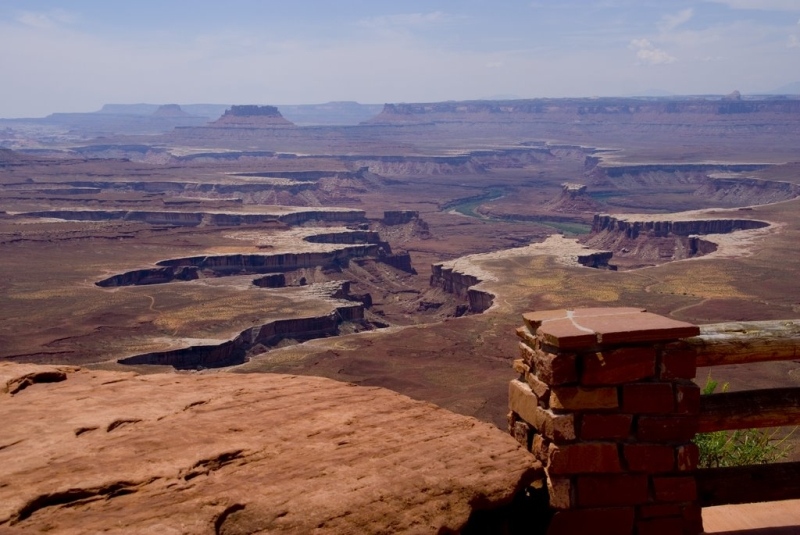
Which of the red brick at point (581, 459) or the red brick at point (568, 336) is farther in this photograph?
the red brick at point (581, 459)

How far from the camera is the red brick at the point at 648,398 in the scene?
766 centimetres

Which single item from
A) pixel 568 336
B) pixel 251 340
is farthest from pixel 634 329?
pixel 251 340

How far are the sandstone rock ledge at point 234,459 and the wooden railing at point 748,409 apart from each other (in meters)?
1.96

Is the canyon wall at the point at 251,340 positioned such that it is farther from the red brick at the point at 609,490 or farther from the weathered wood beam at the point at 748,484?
the red brick at the point at 609,490

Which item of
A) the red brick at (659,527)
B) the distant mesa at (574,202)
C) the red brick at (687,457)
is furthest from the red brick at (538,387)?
the distant mesa at (574,202)

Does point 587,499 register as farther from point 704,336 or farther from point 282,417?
point 282,417

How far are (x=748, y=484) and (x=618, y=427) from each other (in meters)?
1.80

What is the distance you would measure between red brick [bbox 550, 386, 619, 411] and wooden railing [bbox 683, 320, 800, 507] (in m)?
1.16

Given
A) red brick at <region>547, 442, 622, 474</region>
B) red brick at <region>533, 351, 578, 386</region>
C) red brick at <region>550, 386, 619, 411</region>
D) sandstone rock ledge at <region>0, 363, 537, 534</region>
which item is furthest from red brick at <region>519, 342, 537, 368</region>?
red brick at <region>547, 442, 622, 474</region>

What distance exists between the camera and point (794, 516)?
880 centimetres

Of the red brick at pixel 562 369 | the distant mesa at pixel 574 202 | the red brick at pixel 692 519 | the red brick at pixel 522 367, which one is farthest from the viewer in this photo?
the distant mesa at pixel 574 202

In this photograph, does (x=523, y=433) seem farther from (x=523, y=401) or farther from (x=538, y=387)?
(x=538, y=387)

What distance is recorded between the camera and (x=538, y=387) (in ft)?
25.9

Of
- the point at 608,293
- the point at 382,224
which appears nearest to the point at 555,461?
the point at 608,293
